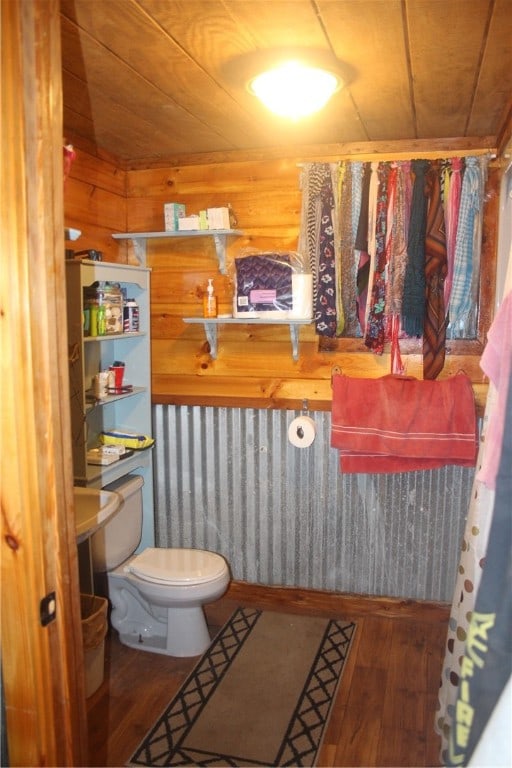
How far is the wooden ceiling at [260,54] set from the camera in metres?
1.69

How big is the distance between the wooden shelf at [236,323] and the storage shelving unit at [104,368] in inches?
12.7

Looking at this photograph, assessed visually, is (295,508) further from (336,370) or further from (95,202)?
(95,202)

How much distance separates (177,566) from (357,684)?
91 cm

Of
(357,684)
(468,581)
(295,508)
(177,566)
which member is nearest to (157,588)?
(177,566)

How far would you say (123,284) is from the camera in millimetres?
3230

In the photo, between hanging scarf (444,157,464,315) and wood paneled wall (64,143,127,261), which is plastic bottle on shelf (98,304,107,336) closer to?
wood paneled wall (64,143,127,261)

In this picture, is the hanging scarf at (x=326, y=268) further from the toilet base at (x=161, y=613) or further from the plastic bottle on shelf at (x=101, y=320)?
the toilet base at (x=161, y=613)

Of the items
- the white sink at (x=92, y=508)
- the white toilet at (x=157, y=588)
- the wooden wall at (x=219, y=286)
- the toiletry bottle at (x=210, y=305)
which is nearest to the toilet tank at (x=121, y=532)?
the white toilet at (x=157, y=588)

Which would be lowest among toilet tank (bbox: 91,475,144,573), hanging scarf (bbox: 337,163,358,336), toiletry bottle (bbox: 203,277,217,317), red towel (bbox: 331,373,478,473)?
toilet tank (bbox: 91,475,144,573)

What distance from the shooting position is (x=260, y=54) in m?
1.95

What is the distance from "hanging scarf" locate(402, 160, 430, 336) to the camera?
2.79m

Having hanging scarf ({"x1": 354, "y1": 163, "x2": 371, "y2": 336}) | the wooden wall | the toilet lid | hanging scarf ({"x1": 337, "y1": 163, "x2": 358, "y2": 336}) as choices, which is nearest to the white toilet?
the toilet lid

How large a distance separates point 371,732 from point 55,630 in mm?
1622

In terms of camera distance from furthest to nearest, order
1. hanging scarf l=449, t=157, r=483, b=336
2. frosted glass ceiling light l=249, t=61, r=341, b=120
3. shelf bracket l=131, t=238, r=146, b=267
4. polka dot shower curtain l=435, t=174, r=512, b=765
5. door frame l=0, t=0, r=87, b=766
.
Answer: shelf bracket l=131, t=238, r=146, b=267 < hanging scarf l=449, t=157, r=483, b=336 < frosted glass ceiling light l=249, t=61, r=341, b=120 < polka dot shower curtain l=435, t=174, r=512, b=765 < door frame l=0, t=0, r=87, b=766
